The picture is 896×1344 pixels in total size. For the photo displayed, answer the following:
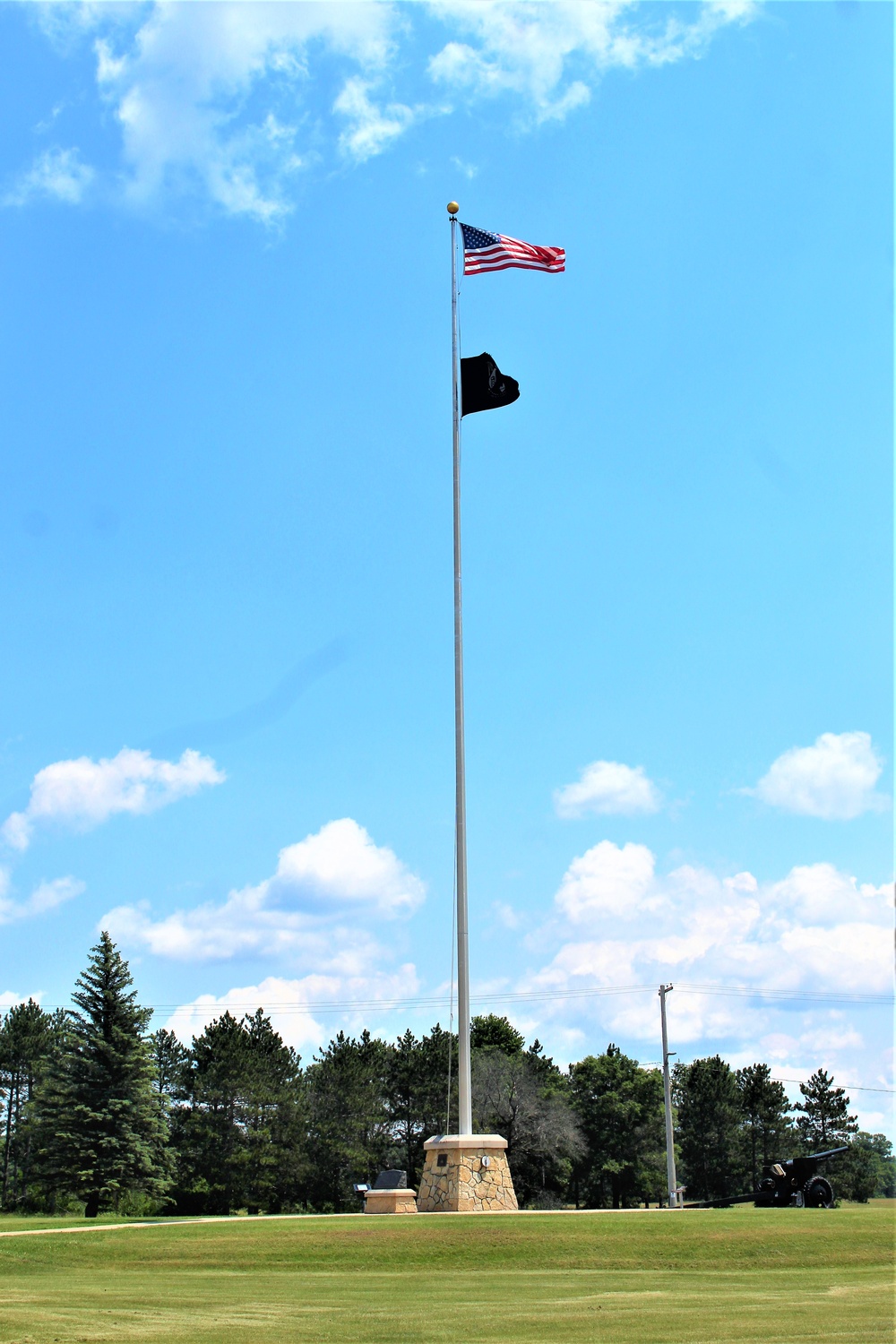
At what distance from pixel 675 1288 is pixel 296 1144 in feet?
137

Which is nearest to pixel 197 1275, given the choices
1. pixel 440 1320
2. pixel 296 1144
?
pixel 440 1320

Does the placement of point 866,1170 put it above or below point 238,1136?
below

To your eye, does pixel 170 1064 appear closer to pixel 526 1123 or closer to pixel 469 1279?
pixel 526 1123

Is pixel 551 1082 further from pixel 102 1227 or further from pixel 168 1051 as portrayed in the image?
pixel 102 1227

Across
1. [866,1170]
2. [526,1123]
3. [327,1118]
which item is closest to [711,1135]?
[866,1170]

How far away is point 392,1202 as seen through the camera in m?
24.2

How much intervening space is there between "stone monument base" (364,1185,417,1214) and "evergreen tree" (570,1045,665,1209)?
39203mm

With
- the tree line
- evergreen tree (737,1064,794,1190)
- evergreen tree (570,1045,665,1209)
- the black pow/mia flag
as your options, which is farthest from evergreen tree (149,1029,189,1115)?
the black pow/mia flag

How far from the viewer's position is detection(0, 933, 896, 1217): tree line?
40250mm

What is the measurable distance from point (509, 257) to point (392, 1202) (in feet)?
68.6

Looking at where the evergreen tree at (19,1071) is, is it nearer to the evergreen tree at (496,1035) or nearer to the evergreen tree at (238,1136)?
the evergreen tree at (238,1136)

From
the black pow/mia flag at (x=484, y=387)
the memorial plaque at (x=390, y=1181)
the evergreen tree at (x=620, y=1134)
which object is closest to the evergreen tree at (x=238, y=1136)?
the evergreen tree at (x=620, y=1134)

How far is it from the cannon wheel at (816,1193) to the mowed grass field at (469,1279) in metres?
1.10

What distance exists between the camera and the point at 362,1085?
56.9m
